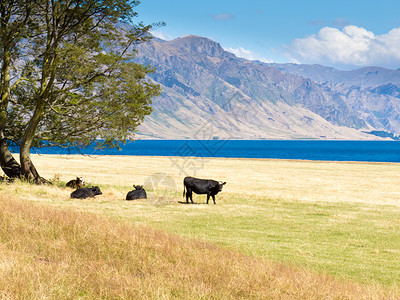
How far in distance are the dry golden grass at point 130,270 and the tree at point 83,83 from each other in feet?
61.6

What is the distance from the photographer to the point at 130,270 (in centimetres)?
919

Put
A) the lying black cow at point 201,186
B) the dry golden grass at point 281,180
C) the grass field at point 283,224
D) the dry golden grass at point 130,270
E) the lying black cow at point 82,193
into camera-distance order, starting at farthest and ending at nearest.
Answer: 1. the dry golden grass at point 281,180
2. the lying black cow at point 201,186
3. the lying black cow at point 82,193
4. the grass field at point 283,224
5. the dry golden grass at point 130,270

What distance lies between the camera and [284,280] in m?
8.15

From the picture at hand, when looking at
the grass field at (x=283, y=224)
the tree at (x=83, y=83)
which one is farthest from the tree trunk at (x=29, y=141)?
the grass field at (x=283, y=224)

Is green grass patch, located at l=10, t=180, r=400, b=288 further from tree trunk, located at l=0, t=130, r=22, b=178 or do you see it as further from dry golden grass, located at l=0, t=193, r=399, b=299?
tree trunk, located at l=0, t=130, r=22, b=178

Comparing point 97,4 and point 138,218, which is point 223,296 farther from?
point 97,4

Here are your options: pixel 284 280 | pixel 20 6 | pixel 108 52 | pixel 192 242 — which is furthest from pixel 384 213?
pixel 20 6

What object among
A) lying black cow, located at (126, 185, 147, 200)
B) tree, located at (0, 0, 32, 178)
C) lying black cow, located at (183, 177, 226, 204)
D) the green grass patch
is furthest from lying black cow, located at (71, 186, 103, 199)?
tree, located at (0, 0, 32, 178)

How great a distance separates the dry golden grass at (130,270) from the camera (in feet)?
24.2

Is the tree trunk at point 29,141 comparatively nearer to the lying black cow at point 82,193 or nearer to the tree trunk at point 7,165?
the tree trunk at point 7,165

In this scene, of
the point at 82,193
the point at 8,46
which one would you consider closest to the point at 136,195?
the point at 82,193

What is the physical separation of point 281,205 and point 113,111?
1404 centimetres

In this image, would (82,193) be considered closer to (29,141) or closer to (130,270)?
(29,141)

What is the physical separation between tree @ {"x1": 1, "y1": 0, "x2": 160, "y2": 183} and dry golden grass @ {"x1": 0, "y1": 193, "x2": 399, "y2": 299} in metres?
18.8
